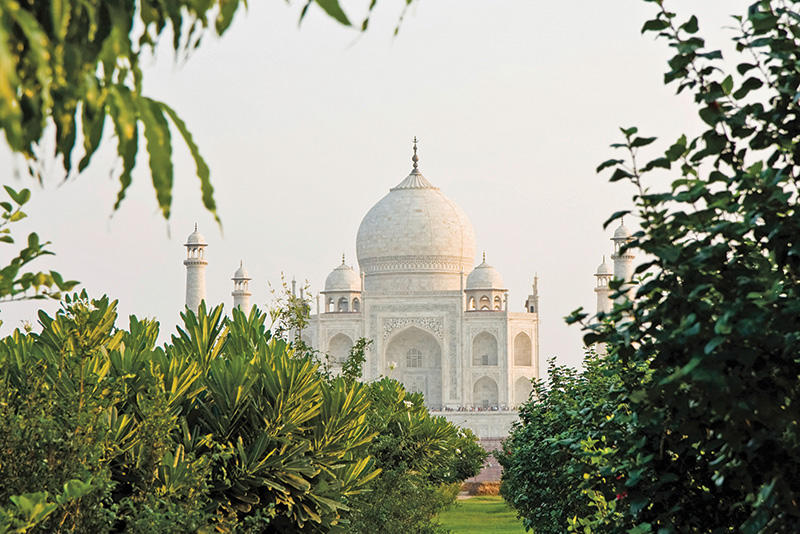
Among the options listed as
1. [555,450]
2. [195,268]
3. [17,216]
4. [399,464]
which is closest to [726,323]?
[17,216]

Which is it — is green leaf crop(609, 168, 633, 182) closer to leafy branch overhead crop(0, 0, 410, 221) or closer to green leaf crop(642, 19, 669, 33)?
green leaf crop(642, 19, 669, 33)

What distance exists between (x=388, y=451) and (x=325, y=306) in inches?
1296

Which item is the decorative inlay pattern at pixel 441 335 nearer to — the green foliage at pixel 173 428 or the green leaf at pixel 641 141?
the green foliage at pixel 173 428

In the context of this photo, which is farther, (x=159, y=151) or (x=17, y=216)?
(x=17, y=216)


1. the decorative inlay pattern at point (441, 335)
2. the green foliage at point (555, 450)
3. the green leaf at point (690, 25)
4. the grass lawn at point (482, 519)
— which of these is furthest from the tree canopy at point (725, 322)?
the decorative inlay pattern at point (441, 335)

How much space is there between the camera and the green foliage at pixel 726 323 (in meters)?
1.98

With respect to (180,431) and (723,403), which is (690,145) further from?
(180,431)

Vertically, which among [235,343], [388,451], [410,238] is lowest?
[388,451]

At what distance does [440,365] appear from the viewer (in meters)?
39.9

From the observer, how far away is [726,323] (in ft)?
6.51

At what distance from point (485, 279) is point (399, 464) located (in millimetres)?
30854

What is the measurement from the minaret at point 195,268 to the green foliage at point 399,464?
2718 cm

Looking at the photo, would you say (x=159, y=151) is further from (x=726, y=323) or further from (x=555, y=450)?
(x=555, y=450)

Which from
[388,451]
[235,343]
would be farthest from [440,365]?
[235,343]
